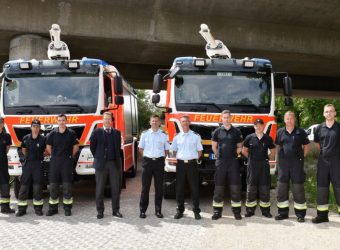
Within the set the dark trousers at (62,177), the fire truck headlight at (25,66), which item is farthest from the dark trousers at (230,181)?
the fire truck headlight at (25,66)

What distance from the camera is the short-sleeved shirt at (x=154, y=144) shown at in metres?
7.32

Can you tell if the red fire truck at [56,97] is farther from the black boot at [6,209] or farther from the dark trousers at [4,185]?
the black boot at [6,209]

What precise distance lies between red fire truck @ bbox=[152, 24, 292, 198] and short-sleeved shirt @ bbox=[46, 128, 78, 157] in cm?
191

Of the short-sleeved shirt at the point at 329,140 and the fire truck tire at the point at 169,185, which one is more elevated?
the short-sleeved shirt at the point at 329,140

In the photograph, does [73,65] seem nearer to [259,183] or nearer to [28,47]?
[28,47]

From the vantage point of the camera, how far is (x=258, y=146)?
7.33 meters

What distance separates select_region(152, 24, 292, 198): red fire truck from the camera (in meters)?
8.10

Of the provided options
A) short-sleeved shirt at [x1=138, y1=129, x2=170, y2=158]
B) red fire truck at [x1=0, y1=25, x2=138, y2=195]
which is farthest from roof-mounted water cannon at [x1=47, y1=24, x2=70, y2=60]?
short-sleeved shirt at [x1=138, y1=129, x2=170, y2=158]

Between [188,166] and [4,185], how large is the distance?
3436 mm

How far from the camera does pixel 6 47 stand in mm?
13719

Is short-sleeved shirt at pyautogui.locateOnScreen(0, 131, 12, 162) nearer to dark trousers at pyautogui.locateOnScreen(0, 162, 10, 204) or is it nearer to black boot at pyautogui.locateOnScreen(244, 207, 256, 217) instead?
→ dark trousers at pyautogui.locateOnScreen(0, 162, 10, 204)

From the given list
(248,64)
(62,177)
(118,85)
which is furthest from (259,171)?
(62,177)

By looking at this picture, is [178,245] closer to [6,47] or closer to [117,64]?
[6,47]

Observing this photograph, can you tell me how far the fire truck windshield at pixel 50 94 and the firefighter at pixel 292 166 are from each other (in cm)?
376
